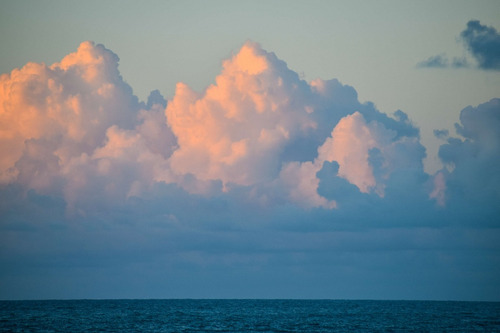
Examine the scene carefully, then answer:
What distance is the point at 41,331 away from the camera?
143m

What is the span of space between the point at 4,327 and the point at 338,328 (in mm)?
69294

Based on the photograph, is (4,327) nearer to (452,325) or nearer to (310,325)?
(310,325)

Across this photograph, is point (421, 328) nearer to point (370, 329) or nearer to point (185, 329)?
point (370, 329)

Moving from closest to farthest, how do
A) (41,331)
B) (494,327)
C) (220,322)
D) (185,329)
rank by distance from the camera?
(41,331)
(185,329)
(494,327)
(220,322)

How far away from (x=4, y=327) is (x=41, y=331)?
1280 centimetres

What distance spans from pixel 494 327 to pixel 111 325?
83749 mm

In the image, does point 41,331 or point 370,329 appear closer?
point 41,331

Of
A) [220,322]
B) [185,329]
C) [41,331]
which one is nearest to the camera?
[41,331]

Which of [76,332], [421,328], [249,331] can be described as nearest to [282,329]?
[249,331]

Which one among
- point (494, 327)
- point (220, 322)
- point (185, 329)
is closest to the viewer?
point (185, 329)

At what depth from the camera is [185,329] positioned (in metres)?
154

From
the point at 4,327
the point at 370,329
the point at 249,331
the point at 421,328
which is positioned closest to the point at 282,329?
the point at 249,331

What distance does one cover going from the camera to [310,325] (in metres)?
168

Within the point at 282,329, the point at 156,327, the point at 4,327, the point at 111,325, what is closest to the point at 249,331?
the point at 282,329
